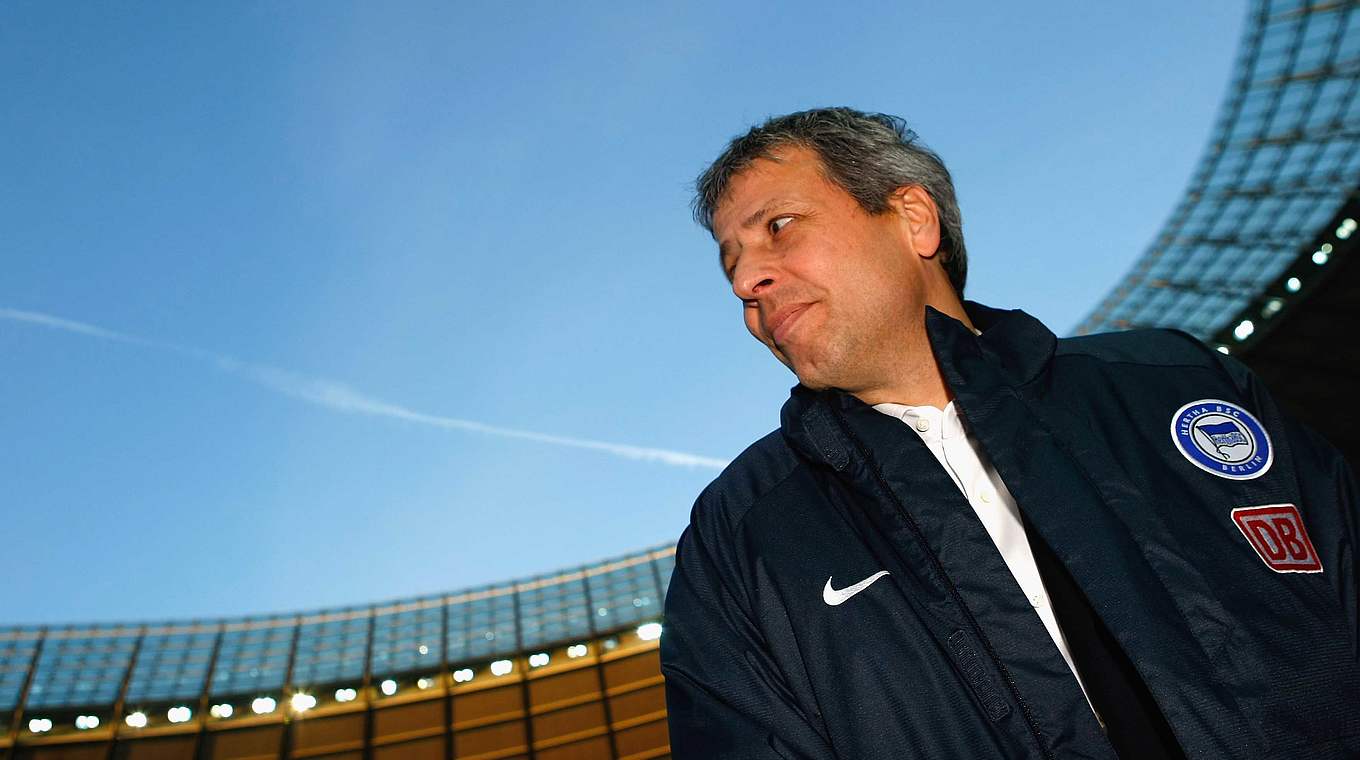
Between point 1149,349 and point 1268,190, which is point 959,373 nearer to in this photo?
point 1149,349

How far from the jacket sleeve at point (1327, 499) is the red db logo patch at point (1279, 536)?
2.0 inches

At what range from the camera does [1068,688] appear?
5.48 ft

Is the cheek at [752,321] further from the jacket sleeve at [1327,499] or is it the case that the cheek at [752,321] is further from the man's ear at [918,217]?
the jacket sleeve at [1327,499]

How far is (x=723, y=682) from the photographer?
190 centimetres

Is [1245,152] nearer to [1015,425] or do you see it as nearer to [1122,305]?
[1122,305]

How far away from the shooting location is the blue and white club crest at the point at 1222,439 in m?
1.92

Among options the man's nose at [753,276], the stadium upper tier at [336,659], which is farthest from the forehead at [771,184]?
the stadium upper tier at [336,659]

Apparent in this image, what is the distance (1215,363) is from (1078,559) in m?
0.89

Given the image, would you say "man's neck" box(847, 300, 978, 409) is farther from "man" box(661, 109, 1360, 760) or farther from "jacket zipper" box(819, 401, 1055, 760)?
"jacket zipper" box(819, 401, 1055, 760)

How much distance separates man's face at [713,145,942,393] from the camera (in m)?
2.30

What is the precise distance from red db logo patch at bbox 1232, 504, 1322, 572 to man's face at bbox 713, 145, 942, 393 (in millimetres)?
893

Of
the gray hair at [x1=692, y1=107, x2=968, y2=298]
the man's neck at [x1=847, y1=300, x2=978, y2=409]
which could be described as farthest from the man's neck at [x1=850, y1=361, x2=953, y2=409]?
the gray hair at [x1=692, y1=107, x2=968, y2=298]

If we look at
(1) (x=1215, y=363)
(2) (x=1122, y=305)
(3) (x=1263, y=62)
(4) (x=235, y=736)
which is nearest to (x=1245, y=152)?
(3) (x=1263, y=62)

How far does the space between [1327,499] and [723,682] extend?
1458 millimetres
